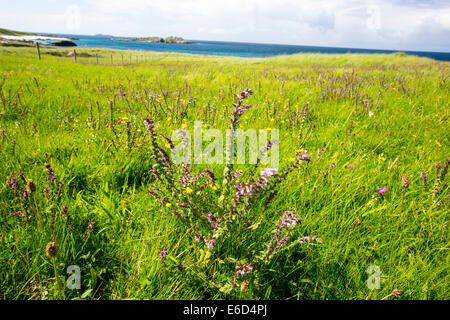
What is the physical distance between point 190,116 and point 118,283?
3.64 m

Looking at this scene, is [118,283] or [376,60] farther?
[376,60]

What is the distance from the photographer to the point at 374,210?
6.55ft

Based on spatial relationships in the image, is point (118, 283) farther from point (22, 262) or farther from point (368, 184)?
point (368, 184)

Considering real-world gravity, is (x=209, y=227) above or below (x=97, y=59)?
below

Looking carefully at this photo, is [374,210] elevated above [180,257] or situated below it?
above
